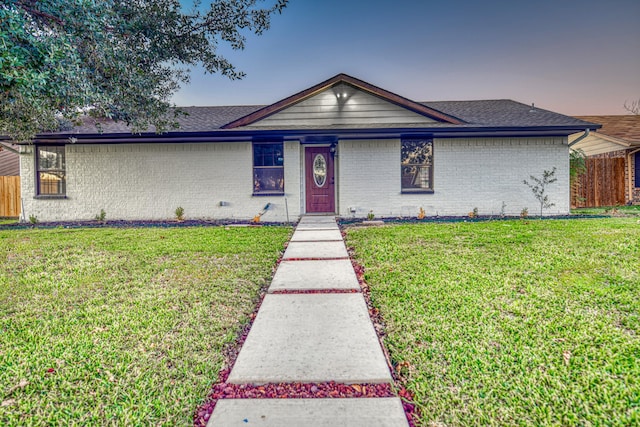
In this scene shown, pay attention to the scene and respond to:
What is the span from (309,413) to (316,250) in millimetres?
3951

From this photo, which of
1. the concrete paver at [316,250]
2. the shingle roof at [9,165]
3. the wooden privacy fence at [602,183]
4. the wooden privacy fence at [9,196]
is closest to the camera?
the concrete paver at [316,250]

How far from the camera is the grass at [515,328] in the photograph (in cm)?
184

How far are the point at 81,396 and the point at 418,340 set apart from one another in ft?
7.69

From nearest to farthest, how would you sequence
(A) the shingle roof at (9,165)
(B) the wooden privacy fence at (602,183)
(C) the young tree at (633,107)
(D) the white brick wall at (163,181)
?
(D) the white brick wall at (163,181), (B) the wooden privacy fence at (602,183), (A) the shingle roof at (9,165), (C) the young tree at (633,107)

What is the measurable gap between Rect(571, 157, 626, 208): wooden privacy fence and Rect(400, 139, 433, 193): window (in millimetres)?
7434

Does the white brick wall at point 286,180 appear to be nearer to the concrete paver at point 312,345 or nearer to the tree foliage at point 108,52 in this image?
the tree foliage at point 108,52

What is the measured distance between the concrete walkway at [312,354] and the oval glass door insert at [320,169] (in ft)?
21.9

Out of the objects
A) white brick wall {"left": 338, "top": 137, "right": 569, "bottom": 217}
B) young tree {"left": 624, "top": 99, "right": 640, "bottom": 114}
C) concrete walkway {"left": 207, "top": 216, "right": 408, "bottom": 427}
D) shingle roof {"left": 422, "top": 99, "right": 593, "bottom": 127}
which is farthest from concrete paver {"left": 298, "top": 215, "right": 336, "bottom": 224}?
young tree {"left": 624, "top": 99, "right": 640, "bottom": 114}

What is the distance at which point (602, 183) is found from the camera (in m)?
13.3

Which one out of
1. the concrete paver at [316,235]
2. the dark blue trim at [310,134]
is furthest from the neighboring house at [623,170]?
the concrete paver at [316,235]

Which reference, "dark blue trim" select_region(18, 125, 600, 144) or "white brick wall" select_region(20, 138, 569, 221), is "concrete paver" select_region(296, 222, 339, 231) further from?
"dark blue trim" select_region(18, 125, 600, 144)

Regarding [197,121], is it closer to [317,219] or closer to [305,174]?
[305,174]

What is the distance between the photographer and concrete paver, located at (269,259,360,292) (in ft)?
12.7

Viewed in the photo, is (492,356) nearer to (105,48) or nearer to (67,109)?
(105,48)
